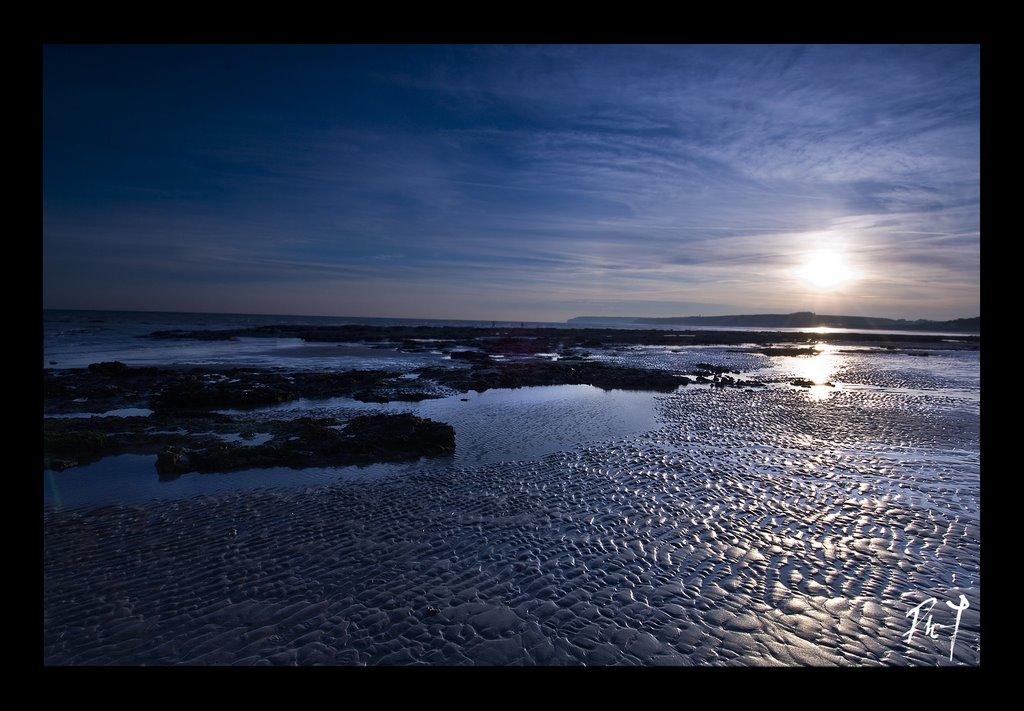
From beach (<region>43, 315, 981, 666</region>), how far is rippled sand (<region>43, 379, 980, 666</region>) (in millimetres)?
44

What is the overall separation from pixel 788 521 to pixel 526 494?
6.05 metres

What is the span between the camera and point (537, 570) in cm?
839

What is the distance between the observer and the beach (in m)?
6.49

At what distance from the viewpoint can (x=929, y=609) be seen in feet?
24.4

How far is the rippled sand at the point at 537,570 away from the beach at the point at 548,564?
0.04 metres

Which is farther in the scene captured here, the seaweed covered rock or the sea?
the seaweed covered rock

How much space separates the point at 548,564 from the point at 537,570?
298mm

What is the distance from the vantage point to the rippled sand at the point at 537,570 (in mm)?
6477

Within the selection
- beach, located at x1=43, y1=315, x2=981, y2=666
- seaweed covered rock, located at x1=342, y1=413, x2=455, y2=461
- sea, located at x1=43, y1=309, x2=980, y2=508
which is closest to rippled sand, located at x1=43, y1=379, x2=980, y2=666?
beach, located at x1=43, y1=315, x2=981, y2=666

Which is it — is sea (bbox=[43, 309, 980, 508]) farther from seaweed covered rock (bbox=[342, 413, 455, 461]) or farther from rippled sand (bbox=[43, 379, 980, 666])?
rippled sand (bbox=[43, 379, 980, 666])
